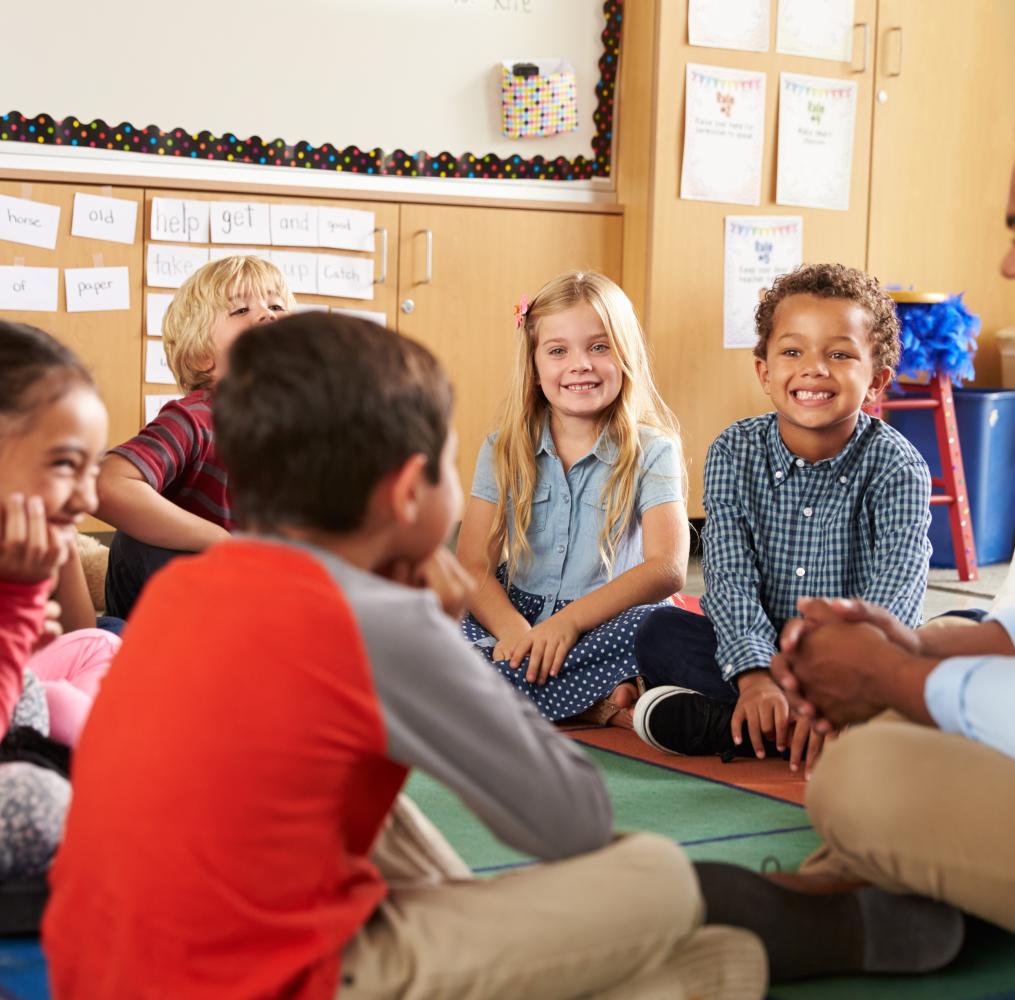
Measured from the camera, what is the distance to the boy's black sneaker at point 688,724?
1.80m

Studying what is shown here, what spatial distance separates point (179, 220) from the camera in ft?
10.3

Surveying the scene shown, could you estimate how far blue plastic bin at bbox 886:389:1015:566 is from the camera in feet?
11.9

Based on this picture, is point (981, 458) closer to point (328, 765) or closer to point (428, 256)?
point (428, 256)

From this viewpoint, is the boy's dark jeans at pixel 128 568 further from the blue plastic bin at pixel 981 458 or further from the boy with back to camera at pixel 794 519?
the blue plastic bin at pixel 981 458

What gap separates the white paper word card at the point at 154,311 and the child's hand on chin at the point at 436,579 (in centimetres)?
235

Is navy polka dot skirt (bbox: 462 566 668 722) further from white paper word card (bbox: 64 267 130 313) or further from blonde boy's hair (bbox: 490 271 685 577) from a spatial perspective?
white paper word card (bbox: 64 267 130 313)

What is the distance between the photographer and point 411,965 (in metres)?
0.87

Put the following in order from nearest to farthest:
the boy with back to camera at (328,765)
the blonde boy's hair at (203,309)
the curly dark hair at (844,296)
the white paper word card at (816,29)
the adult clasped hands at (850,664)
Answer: the boy with back to camera at (328,765) → the adult clasped hands at (850,664) → the curly dark hair at (844,296) → the blonde boy's hair at (203,309) → the white paper word card at (816,29)

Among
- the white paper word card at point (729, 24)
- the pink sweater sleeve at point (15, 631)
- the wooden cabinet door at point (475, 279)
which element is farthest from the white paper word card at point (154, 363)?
the pink sweater sleeve at point (15, 631)

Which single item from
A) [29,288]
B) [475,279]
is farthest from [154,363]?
[475,279]

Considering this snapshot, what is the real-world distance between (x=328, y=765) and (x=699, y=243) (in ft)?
9.64

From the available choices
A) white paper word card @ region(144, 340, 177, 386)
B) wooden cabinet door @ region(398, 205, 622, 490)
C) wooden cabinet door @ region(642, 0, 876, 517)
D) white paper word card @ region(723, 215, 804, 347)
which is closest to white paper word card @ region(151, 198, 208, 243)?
white paper word card @ region(144, 340, 177, 386)

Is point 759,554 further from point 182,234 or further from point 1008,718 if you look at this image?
point 182,234

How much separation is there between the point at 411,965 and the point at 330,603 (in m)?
0.25
